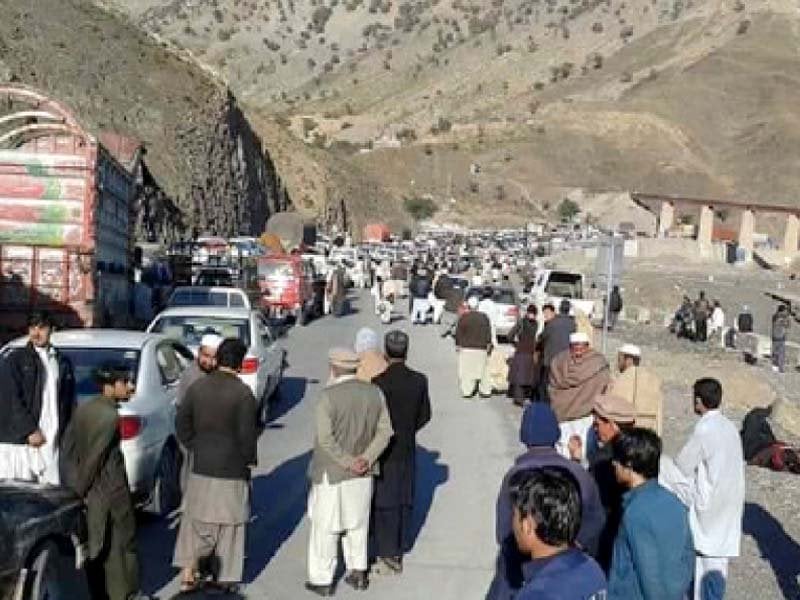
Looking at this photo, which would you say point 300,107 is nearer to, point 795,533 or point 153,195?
point 153,195

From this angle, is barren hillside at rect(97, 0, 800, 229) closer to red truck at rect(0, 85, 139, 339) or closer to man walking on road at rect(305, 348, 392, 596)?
red truck at rect(0, 85, 139, 339)

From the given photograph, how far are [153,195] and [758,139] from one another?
121m

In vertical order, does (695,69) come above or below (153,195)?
above

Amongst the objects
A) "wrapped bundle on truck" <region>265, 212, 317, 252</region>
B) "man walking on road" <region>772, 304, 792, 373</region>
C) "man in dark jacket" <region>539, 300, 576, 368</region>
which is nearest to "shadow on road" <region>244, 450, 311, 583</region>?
"man in dark jacket" <region>539, 300, 576, 368</region>

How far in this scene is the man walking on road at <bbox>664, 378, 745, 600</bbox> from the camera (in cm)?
830

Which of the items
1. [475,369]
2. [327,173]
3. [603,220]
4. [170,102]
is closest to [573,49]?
[603,220]

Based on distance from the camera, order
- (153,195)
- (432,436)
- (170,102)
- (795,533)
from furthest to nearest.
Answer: (170,102), (153,195), (432,436), (795,533)

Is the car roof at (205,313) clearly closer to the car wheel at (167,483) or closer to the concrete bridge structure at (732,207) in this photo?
the car wheel at (167,483)

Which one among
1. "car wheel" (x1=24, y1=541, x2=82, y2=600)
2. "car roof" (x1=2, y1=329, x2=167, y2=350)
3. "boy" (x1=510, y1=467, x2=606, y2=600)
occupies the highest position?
"boy" (x1=510, y1=467, x2=606, y2=600)

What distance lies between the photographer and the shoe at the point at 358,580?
33.3 feet

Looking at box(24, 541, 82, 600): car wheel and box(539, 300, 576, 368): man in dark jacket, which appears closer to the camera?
box(24, 541, 82, 600): car wheel

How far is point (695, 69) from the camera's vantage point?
174 metres

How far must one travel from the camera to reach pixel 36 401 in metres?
9.93

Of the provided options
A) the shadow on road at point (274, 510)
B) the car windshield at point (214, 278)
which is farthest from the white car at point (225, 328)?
the car windshield at point (214, 278)
